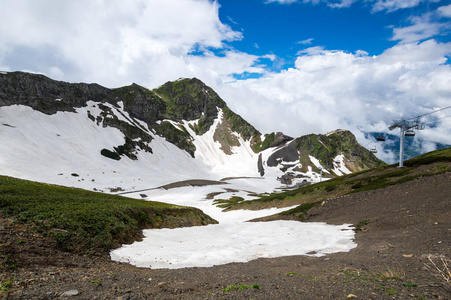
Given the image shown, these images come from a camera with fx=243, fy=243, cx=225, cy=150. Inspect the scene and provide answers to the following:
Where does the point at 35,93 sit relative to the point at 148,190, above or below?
above

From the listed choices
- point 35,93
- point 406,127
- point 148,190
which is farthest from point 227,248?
point 35,93

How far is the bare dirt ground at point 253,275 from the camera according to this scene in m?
9.30

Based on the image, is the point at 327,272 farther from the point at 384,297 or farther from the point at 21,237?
the point at 21,237

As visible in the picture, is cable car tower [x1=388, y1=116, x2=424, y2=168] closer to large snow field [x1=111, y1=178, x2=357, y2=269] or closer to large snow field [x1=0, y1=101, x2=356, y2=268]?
large snow field [x1=0, y1=101, x2=356, y2=268]

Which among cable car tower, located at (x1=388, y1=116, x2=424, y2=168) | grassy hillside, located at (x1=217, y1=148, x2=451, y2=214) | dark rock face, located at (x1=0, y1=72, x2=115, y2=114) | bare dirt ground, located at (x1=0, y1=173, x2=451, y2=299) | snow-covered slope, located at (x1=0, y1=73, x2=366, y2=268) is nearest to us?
bare dirt ground, located at (x1=0, y1=173, x2=451, y2=299)

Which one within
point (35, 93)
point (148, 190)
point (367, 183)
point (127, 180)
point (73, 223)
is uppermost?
point (35, 93)

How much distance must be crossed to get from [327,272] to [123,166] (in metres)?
177

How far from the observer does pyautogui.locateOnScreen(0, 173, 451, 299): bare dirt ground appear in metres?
9.30

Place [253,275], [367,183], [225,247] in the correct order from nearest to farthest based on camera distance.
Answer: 1. [253,275]
2. [225,247]
3. [367,183]

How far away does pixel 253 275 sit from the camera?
13.1 metres

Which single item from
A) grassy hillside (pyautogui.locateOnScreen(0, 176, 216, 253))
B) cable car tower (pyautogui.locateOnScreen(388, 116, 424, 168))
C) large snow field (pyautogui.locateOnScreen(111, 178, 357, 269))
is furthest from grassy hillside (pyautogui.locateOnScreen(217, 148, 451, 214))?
grassy hillside (pyautogui.locateOnScreen(0, 176, 216, 253))

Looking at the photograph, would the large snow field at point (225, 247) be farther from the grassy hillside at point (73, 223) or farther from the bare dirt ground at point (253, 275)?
the bare dirt ground at point (253, 275)

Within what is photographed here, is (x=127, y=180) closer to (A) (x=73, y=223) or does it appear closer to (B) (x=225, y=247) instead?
(A) (x=73, y=223)

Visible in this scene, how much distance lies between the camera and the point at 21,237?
16.1m
